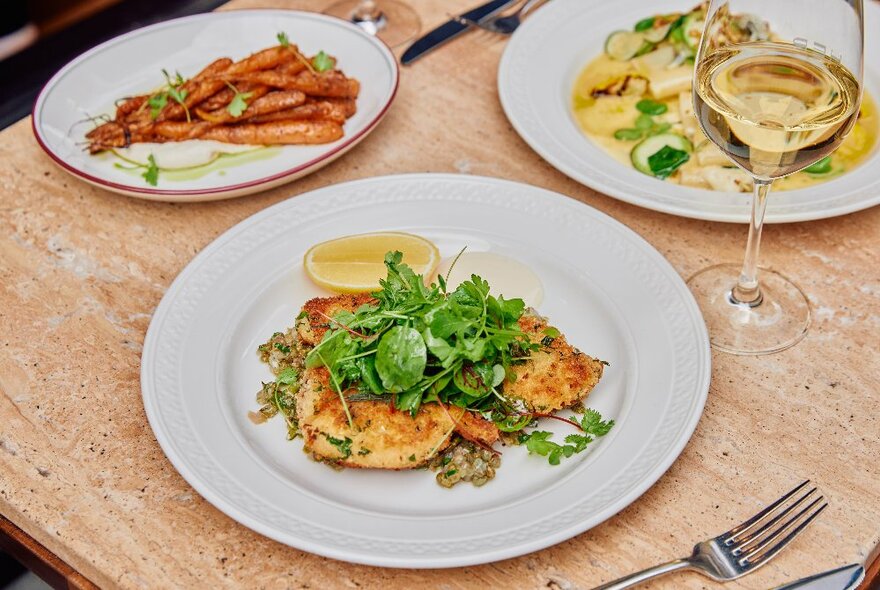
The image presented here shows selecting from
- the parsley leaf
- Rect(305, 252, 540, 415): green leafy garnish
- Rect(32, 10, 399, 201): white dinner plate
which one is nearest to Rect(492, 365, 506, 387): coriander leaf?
Rect(305, 252, 540, 415): green leafy garnish

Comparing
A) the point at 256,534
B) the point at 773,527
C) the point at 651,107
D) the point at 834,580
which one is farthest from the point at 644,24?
the point at 256,534

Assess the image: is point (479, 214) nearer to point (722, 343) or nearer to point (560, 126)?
point (560, 126)

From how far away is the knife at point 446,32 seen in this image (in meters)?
2.70

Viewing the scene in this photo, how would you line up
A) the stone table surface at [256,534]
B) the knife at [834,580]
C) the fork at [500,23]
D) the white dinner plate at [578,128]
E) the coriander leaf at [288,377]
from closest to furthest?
1. the knife at [834,580]
2. the stone table surface at [256,534]
3. the coriander leaf at [288,377]
4. the white dinner plate at [578,128]
5. the fork at [500,23]

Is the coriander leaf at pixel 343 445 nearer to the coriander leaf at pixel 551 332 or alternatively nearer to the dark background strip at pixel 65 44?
the coriander leaf at pixel 551 332

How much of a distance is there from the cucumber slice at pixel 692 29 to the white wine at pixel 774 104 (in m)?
1.02

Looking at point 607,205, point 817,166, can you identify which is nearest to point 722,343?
point 607,205

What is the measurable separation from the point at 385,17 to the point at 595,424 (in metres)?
1.81

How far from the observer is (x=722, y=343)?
5.96ft

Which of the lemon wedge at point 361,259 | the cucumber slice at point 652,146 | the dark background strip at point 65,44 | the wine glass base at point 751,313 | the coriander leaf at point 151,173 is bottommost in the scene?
the dark background strip at point 65,44

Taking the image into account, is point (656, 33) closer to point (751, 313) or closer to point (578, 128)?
point (578, 128)

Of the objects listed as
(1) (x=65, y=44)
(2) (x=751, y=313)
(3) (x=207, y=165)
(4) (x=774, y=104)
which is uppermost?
(4) (x=774, y=104)

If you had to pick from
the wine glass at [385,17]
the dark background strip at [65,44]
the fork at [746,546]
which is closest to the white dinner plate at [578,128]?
the wine glass at [385,17]

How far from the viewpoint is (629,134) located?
2.39 m
